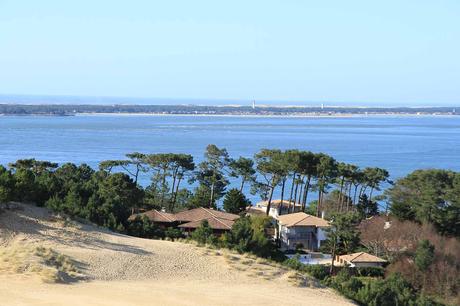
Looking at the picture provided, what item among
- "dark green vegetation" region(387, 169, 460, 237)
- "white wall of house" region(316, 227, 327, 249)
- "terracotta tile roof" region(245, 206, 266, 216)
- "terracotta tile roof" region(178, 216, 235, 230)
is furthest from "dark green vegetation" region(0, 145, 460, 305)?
"white wall of house" region(316, 227, 327, 249)

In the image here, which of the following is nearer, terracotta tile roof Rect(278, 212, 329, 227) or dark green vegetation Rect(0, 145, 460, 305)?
dark green vegetation Rect(0, 145, 460, 305)

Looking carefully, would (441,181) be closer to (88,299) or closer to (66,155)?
(88,299)

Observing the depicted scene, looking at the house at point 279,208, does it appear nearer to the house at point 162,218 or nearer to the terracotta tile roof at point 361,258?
the house at point 162,218

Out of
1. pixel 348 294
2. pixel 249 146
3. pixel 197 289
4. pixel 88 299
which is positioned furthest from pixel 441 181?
pixel 249 146

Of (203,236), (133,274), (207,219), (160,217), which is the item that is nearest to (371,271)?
(203,236)

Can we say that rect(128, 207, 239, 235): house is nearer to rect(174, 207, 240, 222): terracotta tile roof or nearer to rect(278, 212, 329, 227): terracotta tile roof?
rect(174, 207, 240, 222): terracotta tile roof

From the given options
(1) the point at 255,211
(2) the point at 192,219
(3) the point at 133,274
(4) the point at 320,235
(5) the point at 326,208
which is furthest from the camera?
(5) the point at 326,208

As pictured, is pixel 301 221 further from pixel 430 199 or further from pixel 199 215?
pixel 430 199
